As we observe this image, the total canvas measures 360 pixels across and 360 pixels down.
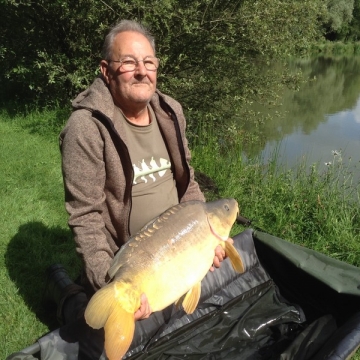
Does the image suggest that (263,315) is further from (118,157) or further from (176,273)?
(118,157)

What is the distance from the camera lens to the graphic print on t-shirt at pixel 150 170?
188cm

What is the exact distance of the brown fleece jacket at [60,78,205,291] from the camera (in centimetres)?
163

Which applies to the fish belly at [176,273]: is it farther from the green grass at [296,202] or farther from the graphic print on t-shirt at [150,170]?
the green grass at [296,202]

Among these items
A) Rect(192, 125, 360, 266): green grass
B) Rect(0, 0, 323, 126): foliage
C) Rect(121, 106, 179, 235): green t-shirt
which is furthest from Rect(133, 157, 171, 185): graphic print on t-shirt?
Rect(0, 0, 323, 126): foliage

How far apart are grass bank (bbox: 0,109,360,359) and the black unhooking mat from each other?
1.95ft

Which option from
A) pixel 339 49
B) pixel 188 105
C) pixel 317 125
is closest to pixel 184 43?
pixel 188 105

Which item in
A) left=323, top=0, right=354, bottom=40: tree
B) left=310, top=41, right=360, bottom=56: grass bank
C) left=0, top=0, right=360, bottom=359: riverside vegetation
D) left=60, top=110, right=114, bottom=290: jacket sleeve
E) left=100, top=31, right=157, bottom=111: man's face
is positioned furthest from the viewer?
left=323, top=0, right=354, bottom=40: tree

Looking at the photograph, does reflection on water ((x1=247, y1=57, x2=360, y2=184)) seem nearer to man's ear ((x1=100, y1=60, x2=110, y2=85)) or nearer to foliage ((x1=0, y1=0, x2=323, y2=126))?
foliage ((x1=0, y1=0, x2=323, y2=126))

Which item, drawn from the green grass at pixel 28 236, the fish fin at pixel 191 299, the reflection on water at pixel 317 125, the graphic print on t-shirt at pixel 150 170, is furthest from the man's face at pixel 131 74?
the reflection on water at pixel 317 125

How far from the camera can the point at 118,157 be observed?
1.73 m

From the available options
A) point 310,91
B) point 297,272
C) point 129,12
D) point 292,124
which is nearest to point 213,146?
point 129,12

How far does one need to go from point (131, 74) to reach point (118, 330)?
0.98m

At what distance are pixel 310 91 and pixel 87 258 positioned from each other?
11.4m

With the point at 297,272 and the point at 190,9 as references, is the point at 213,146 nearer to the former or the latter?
the point at 190,9
